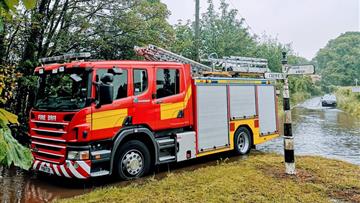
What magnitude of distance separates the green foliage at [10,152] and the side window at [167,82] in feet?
18.2

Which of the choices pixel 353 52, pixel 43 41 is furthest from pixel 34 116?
pixel 353 52

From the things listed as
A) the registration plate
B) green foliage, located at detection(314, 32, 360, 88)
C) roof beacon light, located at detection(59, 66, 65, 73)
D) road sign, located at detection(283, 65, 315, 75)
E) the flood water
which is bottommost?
the flood water

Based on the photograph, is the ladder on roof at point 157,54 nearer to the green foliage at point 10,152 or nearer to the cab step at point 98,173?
the cab step at point 98,173

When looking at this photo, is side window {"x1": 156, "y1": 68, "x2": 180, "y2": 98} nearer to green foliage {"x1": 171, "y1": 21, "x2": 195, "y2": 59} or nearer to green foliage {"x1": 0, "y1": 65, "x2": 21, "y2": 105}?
green foliage {"x1": 0, "y1": 65, "x2": 21, "y2": 105}

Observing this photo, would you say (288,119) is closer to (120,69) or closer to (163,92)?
(163,92)

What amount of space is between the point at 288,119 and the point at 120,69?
350cm

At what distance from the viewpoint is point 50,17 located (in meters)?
10.1

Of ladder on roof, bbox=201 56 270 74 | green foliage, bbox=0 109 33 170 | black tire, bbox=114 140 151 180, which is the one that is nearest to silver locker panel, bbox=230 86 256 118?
ladder on roof, bbox=201 56 270 74

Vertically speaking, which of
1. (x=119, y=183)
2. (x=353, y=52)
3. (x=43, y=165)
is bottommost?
(x=119, y=183)

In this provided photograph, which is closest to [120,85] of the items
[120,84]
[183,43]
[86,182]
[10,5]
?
[120,84]

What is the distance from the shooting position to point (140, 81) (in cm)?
684

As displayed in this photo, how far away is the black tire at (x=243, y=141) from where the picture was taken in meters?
9.20

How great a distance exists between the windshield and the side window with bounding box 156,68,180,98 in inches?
64.6

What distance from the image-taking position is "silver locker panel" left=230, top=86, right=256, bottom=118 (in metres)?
8.98
